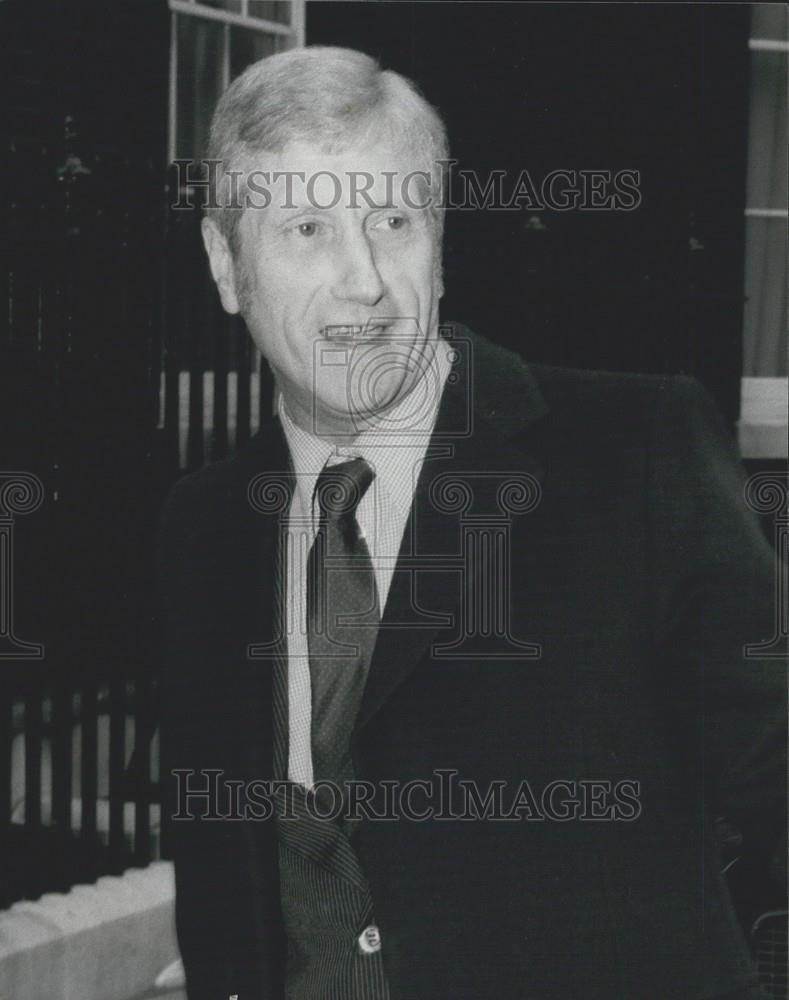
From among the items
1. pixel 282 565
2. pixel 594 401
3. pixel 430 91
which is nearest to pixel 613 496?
pixel 594 401

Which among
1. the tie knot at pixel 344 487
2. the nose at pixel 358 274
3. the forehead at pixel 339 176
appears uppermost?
the forehead at pixel 339 176

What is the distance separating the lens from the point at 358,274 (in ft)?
7.19

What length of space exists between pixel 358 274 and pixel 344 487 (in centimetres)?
34

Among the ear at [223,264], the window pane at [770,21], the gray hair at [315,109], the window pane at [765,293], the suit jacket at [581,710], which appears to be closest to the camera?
the suit jacket at [581,710]

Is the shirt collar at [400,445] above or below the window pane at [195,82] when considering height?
below

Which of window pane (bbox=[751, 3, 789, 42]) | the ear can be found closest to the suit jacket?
the ear

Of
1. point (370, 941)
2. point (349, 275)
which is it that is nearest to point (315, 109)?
point (349, 275)

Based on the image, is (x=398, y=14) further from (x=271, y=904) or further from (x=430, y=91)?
(x=271, y=904)

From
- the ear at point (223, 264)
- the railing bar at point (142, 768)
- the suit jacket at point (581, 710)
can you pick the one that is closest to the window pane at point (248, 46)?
the railing bar at point (142, 768)

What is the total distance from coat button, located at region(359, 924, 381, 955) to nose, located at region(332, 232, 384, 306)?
97 cm

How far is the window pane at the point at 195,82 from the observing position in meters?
5.00

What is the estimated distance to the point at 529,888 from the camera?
2.04 m

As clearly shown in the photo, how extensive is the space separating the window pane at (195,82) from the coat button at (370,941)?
354 cm

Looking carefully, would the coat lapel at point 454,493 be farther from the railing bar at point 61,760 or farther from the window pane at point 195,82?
the window pane at point 195,82
